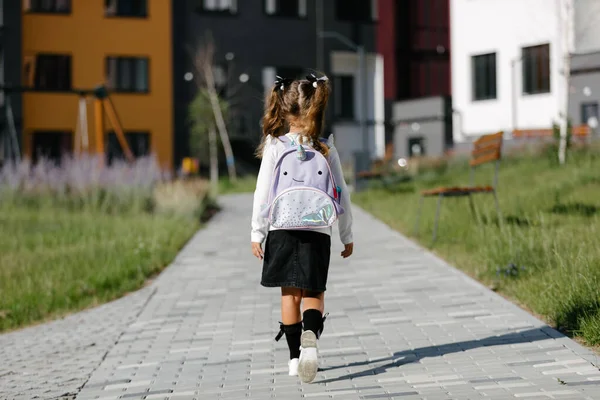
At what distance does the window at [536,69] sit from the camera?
30969 millimetres

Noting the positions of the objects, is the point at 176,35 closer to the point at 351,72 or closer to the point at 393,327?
the point at 351,72

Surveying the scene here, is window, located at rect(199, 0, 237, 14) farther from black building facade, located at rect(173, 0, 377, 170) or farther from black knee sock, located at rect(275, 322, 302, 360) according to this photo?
black knee sock, located at rect(275, 322, 302, 360)

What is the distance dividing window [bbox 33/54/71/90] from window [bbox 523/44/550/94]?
56.1ft

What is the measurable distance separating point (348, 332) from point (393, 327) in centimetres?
33

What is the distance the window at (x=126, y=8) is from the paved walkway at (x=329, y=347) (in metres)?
30.9

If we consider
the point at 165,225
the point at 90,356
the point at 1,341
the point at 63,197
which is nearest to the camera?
the point at 90,356

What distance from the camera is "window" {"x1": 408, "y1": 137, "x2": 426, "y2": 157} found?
40781mm

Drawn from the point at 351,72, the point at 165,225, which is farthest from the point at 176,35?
the point at 165,225

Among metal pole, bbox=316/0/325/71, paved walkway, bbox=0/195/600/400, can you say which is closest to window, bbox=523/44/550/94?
metal pole, bbox=316/0/325/71

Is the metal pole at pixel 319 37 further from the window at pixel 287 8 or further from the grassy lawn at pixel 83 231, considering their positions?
the grassy lawn at pixel 83 231

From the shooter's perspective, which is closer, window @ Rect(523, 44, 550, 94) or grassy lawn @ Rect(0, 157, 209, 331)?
grassy lawn @ Rect(0, 157, 209, 331)

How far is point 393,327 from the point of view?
281 inches

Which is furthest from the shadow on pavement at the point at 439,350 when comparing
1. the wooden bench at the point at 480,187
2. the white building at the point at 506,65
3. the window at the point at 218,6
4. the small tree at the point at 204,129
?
the window at the point at 218,6

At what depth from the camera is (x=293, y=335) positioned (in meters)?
5.65
